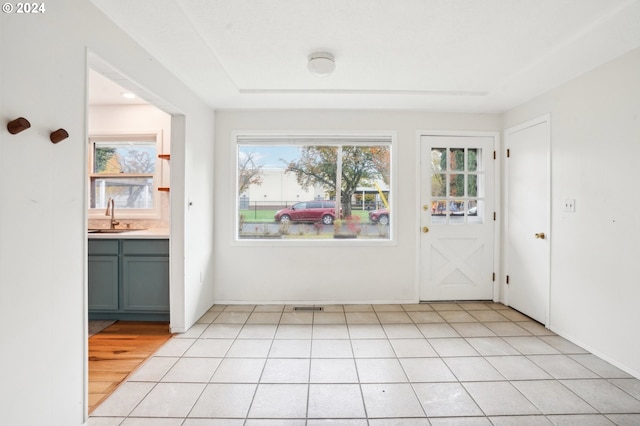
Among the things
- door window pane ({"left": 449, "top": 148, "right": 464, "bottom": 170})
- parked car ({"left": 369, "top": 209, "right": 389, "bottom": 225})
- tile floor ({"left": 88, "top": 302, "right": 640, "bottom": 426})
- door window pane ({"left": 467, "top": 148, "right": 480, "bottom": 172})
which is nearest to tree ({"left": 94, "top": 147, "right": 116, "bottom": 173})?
tile floor ({"left": 88, "top": 302, "right": 640, "bottom": 426})

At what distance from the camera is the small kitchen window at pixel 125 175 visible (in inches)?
141

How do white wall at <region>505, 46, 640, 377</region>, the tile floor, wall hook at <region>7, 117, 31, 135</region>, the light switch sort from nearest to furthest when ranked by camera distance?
wall hook at <region>7, 117, 31, 135</region> → the tile floor → white wall at <region>505, 46, 640, 377</region> → the light switch

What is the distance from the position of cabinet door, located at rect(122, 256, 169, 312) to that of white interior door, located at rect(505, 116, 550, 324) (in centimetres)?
383

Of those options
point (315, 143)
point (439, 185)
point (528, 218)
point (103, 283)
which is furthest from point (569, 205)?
point (103, 283)

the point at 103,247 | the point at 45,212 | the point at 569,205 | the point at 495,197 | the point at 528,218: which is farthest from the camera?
the point at 495,197

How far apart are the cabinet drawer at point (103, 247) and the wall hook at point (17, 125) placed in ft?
6.57

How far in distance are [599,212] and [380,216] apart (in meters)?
2.00

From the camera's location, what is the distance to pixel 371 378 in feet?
6.85

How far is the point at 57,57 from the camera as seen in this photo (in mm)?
1427

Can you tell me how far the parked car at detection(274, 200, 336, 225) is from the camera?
369 cm

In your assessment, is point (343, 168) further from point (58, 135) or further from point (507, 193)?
point (58, 135)

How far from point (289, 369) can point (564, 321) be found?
2587mm

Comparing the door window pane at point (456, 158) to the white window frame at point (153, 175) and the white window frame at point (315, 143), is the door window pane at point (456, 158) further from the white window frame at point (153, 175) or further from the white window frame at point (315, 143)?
the white window frame at point (153, 175)

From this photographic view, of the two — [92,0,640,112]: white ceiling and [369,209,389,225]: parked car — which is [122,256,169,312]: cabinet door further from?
[369,209,389,225]: parked car
